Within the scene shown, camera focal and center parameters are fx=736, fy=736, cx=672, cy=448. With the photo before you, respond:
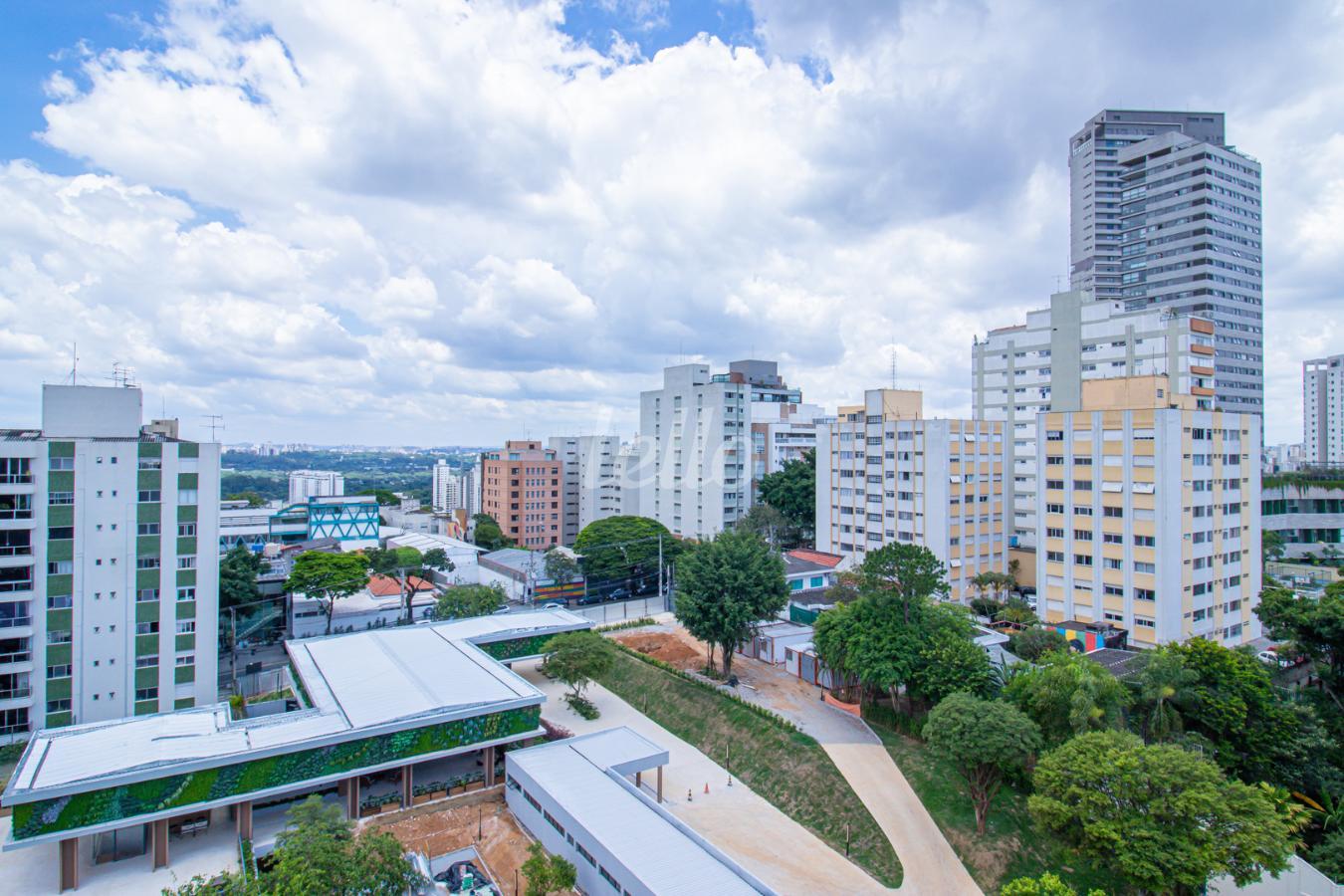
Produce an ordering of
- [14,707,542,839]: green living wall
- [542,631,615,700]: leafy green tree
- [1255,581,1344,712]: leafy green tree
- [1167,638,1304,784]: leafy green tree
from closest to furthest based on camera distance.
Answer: [14,707,542,839]: green living wall
[1167,638,1304,784]: leafy green tree
[1255,581,1344,712]: leafy green tree
[542,631,615,700]: leafy green tree

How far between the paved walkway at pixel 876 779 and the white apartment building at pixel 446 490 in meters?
93.4

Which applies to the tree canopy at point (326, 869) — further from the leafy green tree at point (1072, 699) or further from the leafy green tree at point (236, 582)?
the leafy green tree at point (236, 582)

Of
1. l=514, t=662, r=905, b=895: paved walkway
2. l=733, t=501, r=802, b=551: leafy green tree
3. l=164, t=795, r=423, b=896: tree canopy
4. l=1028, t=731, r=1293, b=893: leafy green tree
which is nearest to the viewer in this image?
l=164, t=795, r=423, b=896: tree canopy

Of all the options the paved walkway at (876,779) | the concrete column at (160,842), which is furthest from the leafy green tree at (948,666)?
the concrete column at (160,842)

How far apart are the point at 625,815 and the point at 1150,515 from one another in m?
27.9

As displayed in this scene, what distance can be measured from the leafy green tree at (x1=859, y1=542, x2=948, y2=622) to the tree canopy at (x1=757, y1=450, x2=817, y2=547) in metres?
30.4

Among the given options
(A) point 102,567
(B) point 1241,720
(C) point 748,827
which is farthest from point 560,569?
(B) point 1241,720

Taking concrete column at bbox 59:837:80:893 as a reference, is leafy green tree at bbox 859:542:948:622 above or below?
above

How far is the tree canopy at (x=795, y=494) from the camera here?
2315 inches

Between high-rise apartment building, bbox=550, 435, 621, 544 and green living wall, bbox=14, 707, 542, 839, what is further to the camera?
high-rise apartment building, bbox=550, 435, 621, 544

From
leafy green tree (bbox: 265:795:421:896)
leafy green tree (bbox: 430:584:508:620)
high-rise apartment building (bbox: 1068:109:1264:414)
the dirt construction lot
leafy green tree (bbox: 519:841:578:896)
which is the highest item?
high-rise apartment building (bbox: 1068:109:1264:414)

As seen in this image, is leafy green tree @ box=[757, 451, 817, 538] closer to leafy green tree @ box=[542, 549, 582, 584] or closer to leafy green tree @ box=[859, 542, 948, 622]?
leafy green tree @ box=[542, 549, 582, 584]

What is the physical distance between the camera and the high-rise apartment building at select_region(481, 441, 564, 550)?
72250mm

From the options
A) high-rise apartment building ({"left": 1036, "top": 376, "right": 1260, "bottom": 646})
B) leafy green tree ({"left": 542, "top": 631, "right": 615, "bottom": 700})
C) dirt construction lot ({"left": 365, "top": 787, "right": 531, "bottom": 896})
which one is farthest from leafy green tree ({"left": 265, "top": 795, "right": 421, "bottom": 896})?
high-rise apartment building ({"left": 1036, "top": 376, "right": 1260, "bottom": 646})
